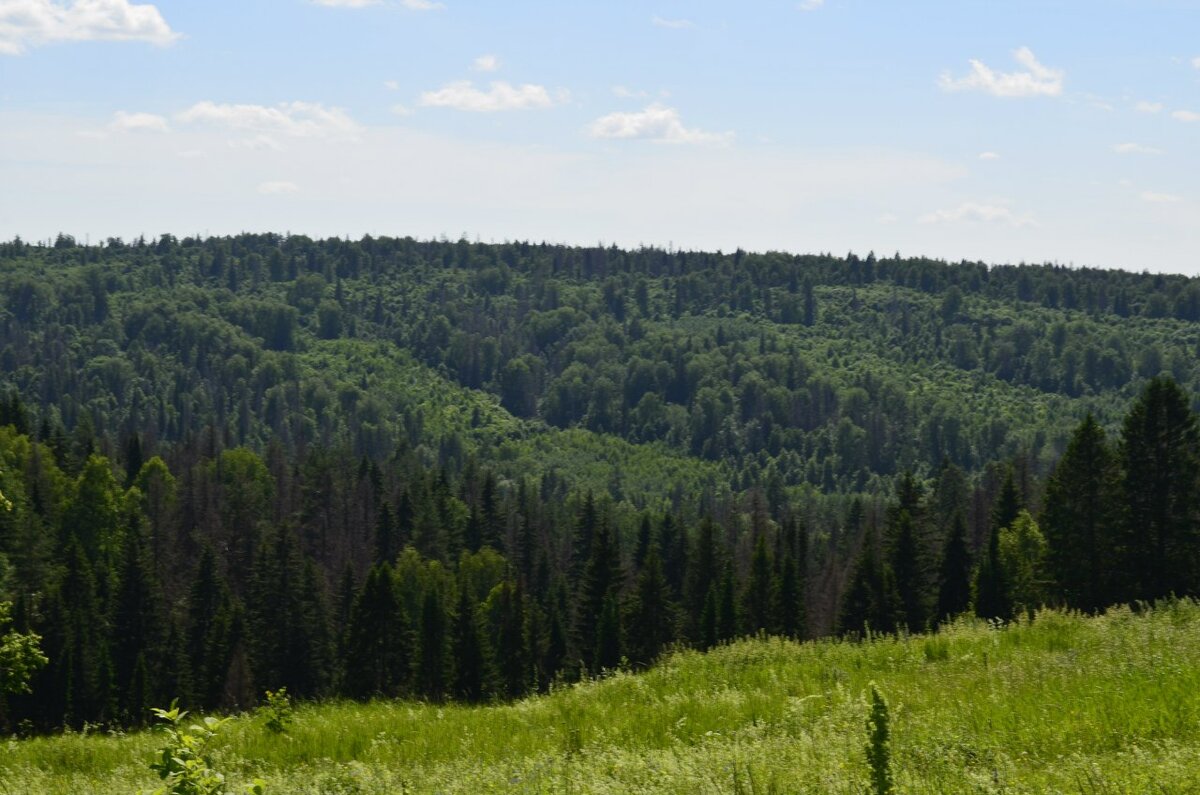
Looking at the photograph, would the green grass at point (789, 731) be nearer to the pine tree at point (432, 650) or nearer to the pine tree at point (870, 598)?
the pine tree at point (870, 598)

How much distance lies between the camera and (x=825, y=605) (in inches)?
4122

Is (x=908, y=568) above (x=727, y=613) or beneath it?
above

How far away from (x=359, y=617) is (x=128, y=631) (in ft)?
81.9

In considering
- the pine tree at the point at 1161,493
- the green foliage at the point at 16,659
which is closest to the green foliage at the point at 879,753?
the green foliage at the point at 16,659

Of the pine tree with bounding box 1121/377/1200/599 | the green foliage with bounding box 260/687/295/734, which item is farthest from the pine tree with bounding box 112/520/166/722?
the green foliage with bounding box 260/687/295/734

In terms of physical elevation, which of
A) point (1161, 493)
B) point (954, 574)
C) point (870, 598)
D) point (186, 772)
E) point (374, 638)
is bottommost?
point (374, 638)

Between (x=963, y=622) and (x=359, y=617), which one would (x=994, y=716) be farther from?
(x=359, y=617)

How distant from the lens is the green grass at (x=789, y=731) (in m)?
9.65

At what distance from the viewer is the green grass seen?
9.65 meters

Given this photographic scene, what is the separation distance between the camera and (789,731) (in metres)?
12.5

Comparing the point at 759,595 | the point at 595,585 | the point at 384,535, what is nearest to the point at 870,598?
Result: the point at 759,595

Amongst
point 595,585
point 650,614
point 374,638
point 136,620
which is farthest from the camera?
point 136,620

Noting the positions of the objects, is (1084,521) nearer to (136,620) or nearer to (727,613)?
(727,613)

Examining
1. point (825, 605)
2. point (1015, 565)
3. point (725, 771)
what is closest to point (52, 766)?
point (725, 771)
